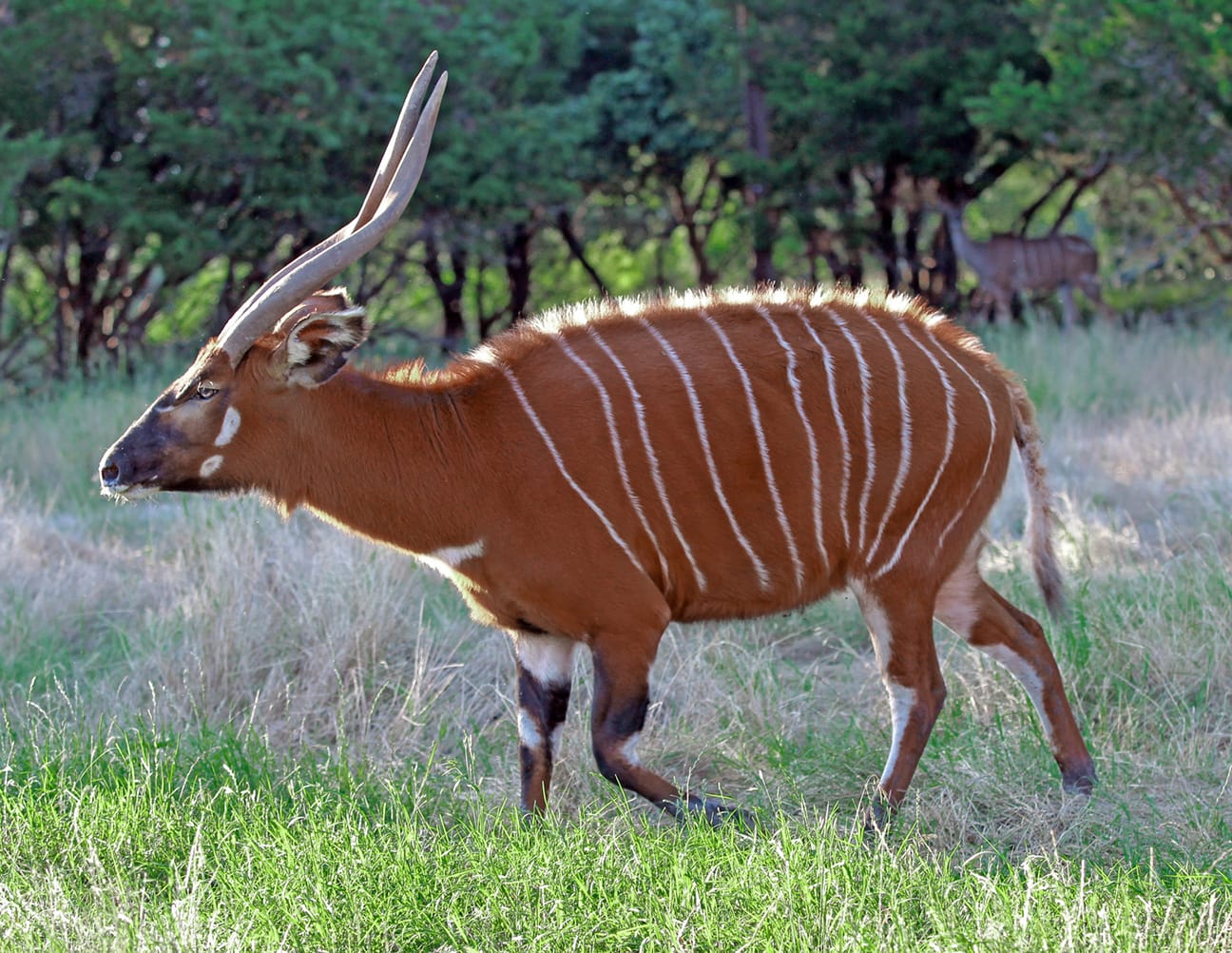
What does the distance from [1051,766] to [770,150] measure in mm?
9050

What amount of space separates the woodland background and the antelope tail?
19.1ft

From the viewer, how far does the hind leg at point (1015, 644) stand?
3.83m

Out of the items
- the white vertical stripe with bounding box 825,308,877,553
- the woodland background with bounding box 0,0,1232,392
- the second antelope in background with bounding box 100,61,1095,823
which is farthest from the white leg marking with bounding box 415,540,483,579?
the woodland background with bounding box 0,0,1232,392

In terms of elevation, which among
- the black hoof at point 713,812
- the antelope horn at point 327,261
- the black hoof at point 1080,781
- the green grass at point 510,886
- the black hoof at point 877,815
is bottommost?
the black hoof at point 1080,781

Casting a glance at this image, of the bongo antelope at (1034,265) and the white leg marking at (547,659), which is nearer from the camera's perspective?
the white leg marking at (547,659)

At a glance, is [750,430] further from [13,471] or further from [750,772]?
[13,471]

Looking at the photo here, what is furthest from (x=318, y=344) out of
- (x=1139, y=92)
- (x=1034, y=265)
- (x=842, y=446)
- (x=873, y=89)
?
(x=1034, y=265)

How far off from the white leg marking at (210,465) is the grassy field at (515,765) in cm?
66

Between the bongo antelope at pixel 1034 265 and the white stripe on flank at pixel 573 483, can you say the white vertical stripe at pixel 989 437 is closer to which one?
the white stripe on flank at pixel 573 483

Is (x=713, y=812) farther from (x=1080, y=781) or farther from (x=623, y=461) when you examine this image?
(x=1080, y=781)

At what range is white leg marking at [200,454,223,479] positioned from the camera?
11.0ft

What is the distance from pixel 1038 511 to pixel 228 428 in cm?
206

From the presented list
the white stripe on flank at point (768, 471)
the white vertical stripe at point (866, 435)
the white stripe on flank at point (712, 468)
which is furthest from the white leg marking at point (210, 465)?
the white vertical stripe at point (866, 435)

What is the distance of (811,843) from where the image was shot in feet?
9.75
